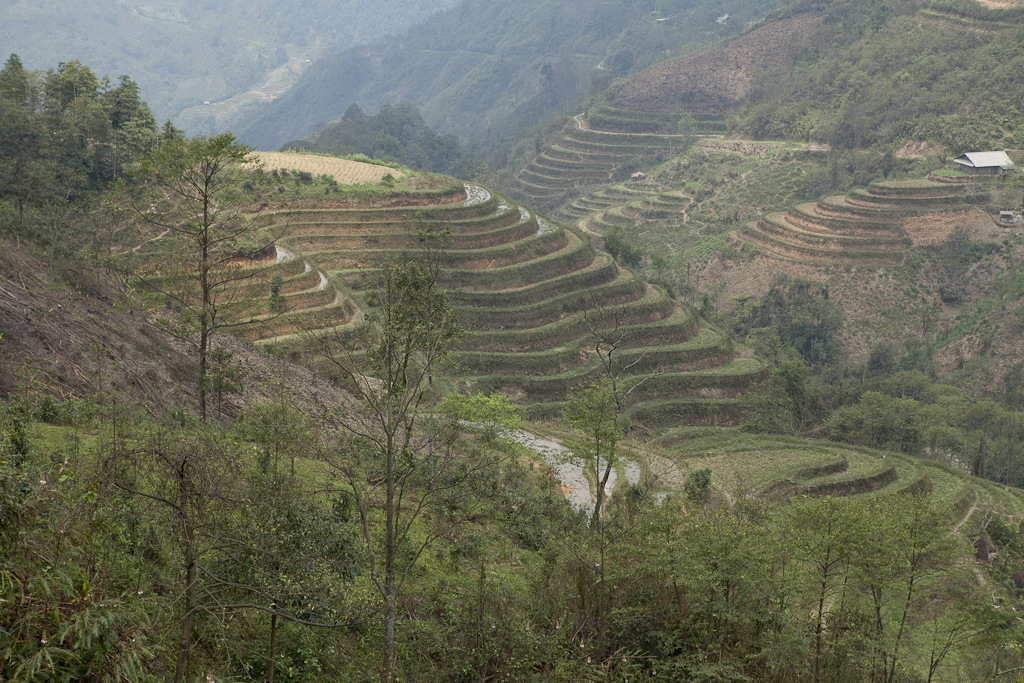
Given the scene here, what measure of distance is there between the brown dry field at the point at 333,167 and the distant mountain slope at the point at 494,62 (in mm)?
84098

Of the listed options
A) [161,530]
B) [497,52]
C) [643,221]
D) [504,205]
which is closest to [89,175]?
[504,205]

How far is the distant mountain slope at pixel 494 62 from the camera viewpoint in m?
142

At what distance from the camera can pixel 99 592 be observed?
653 cm

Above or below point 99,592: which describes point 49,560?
above

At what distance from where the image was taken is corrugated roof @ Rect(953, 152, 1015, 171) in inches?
2348

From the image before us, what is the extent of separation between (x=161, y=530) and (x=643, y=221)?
229 ft

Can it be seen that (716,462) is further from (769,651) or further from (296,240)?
(296,240)

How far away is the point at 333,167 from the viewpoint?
45969mm

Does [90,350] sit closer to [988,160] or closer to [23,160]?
[23,160]

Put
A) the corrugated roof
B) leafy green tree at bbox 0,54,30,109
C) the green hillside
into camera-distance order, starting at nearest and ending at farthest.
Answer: the green hillside
leafy green tree at bbox 0,54,30,109
the corrugated roof

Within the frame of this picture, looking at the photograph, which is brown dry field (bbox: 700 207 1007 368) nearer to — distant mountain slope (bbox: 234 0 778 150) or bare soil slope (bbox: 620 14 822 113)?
bare soil slope (bbox: 620 14 822 113)

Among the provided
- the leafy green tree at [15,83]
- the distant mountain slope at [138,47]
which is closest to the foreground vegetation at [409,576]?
the leafy green tree at [15,83]

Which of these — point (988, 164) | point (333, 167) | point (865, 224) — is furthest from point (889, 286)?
point (333, 167)

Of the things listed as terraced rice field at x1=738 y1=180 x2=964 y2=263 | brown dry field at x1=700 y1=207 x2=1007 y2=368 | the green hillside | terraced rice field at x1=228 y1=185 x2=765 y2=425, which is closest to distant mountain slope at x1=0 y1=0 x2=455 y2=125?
the green hillside
